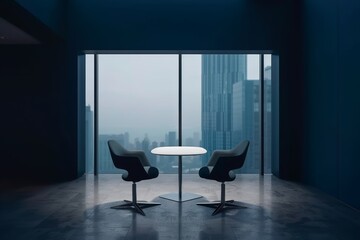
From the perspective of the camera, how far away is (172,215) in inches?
159

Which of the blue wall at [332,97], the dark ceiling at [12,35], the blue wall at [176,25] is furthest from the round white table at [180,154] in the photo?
the dark ceiling at [12,35]

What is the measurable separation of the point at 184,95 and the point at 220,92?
716mm

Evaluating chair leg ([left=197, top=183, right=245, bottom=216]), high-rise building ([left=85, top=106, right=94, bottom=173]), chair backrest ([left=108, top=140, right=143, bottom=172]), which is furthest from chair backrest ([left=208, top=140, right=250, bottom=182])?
high-rise building ([left=85, top=106, right=94, bottom=173])

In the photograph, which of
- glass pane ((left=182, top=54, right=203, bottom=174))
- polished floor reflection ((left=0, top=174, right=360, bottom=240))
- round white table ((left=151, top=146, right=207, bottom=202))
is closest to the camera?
polished floor reflection ((left=0, top=174, right=360, bottom=240))

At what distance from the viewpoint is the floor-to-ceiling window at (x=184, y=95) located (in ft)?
20.9

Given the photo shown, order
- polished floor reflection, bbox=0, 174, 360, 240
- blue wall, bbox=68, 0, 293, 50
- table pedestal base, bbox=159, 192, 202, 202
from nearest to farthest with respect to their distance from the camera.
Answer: polished floor reflection, bbox=0, 174, 360, 240, table pedestal base, bbox=159, 192, 202, 202, blue wall, bbox=68, 0, 293, 50

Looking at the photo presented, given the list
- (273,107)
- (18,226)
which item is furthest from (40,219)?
(273,107)

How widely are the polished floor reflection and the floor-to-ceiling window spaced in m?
1.18

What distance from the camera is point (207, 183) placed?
19.6ft

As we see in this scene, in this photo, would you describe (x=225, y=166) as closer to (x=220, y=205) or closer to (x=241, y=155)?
(x=241, y=155)

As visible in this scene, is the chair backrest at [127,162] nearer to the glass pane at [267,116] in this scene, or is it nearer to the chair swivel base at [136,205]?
the chair swivel base at [136,205]

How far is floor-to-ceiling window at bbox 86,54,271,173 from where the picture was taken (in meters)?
6.36

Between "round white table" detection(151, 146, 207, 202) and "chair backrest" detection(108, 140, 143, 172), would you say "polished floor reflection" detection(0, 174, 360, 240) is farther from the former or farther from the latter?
"chair backrest" detection(108, 140, 143, 172)

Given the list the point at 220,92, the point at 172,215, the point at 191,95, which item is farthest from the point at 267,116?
the point at 172,215
